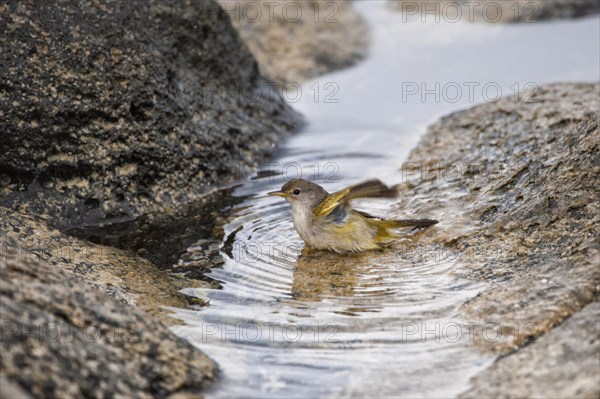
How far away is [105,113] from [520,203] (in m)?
2.95

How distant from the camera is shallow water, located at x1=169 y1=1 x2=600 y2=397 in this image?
367 centimetres

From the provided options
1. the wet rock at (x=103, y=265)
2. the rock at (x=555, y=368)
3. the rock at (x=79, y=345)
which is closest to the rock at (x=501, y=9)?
the wet rock at (x=103, y=265)

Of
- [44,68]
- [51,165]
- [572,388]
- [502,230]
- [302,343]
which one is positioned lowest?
[572,388]

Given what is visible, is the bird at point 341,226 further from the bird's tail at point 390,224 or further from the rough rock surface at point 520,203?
the rough rock surface at point 520,203

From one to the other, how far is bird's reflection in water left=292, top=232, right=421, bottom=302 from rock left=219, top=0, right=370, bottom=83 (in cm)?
409

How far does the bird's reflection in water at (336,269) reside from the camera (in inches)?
185

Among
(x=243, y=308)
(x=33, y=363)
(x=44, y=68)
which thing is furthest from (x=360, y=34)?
(x=33, y=363)

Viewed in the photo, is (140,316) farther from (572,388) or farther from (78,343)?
(572,388)

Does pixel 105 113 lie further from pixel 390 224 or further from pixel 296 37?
pixel 296 37

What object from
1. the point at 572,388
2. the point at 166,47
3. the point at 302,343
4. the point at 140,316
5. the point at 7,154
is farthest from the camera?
the point at 166,47

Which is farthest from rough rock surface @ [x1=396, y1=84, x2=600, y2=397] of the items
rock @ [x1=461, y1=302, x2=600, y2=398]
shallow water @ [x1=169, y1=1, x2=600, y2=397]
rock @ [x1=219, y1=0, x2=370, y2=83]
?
rock @ [x1=219, y1=0, x2=370, y2=83]

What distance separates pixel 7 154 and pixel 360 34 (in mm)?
5888

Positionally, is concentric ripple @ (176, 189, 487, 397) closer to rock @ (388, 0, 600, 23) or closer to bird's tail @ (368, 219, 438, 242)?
bird's tail @ (368, 219, 438, 242)

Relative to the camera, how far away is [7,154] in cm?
571
